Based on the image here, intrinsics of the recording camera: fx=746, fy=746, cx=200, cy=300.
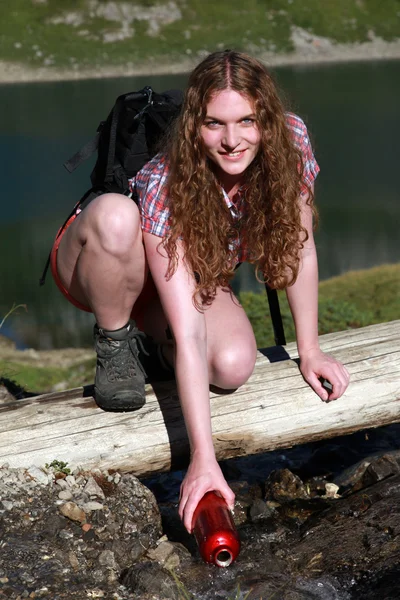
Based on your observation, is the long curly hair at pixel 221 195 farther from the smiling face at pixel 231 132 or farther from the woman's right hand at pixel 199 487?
the woman's right hand at pixel 199 487

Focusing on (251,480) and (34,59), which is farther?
(34,59)

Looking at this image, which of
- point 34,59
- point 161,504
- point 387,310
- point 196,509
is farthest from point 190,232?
point 34,59

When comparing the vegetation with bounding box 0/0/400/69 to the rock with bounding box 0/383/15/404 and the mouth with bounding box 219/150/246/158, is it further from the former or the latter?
the mouth with bounding box 219/150/246/158

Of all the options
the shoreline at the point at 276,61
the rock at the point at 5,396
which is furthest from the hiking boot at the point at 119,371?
the shoreline at the point at 276,61

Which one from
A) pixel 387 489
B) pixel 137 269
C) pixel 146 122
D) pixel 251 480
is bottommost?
pixel 251 480

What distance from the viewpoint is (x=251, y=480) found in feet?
16.1

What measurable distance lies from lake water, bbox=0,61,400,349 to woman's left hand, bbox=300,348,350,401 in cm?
1188

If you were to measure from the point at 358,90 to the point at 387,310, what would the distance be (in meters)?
43.1

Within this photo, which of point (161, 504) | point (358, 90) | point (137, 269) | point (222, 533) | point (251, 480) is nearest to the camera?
point (222, 533)

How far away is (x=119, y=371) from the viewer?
4.01 m

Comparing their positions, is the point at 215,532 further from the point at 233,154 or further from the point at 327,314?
the point at 327,314

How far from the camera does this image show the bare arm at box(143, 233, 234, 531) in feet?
10.8

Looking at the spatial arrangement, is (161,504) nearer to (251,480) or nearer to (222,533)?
(251,480)

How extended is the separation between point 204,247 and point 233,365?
0.68m
